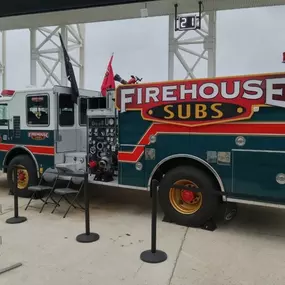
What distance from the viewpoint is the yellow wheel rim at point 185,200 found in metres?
5.16

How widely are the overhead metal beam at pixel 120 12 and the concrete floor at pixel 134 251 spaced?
609 cm

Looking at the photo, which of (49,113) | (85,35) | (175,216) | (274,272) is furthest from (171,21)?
(274,272)

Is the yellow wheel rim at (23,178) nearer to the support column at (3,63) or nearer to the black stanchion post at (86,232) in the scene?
the black stanchion post at (86,232)

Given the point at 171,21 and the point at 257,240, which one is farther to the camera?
the point at 171,21

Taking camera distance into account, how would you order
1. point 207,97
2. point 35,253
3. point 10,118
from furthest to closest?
point 10,118, point 207,97, point 35,253

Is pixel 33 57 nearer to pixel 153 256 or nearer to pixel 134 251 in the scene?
pixel 134 251

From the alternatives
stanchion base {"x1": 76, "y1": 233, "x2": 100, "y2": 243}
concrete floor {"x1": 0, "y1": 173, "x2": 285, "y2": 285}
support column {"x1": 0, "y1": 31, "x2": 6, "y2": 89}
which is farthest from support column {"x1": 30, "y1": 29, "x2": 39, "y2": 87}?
stanchion base {"x1": 76, "y1": 233, "x2": 100, "y2": 243}

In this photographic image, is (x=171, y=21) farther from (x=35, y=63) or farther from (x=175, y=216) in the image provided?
(x=175, y=216)

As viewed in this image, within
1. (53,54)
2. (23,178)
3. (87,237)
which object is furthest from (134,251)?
(53,54)

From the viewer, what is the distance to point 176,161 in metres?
5.31

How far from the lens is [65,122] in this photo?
22.5ft

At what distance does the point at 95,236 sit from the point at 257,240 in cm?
231

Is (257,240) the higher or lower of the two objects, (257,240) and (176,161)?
the lower

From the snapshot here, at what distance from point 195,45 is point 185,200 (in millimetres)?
6950
